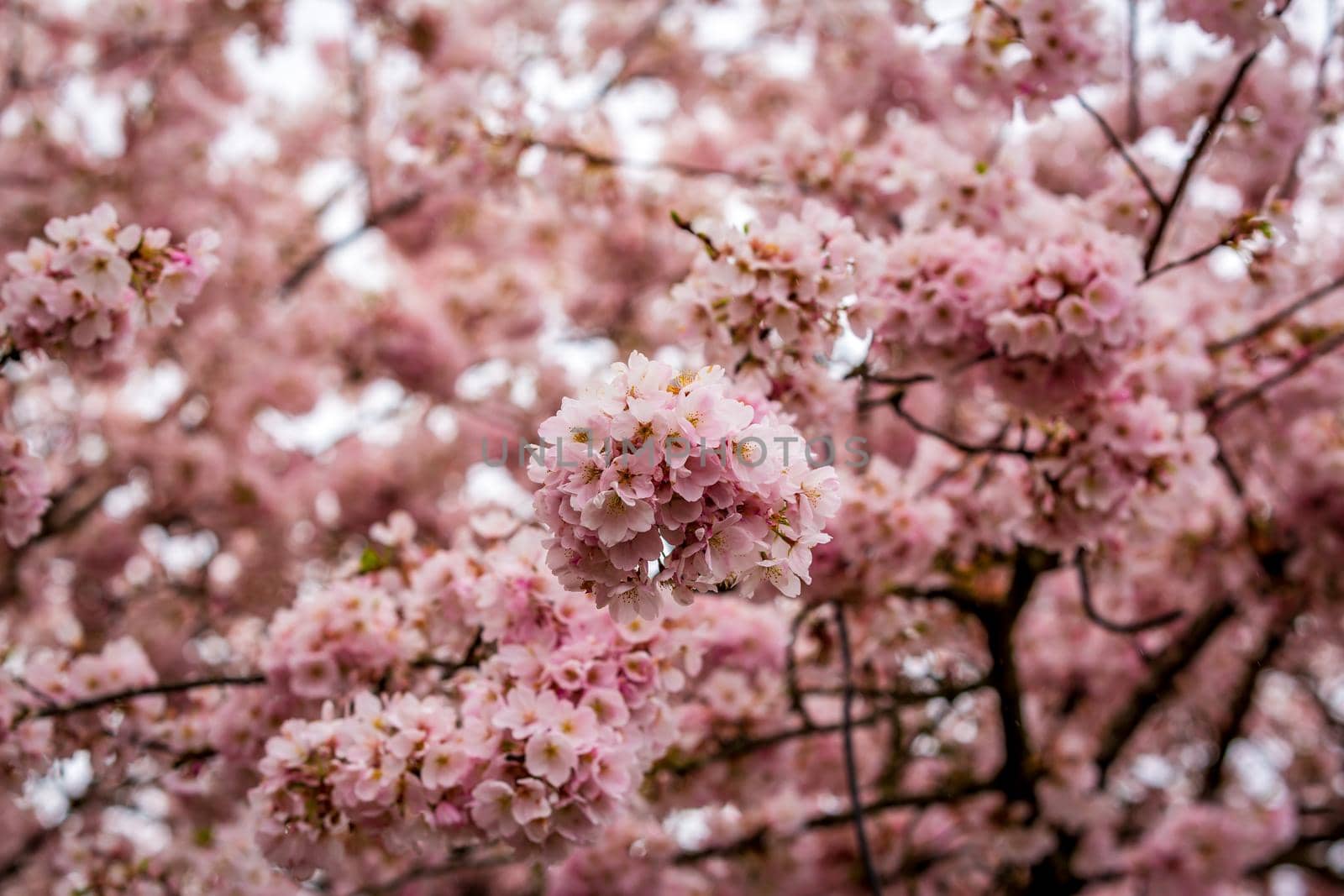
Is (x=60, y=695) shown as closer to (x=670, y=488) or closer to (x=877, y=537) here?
(x=670, y=488)

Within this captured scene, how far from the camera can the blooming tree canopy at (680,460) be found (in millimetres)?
2273

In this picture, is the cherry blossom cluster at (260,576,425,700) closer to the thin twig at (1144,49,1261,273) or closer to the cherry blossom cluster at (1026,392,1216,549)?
the cherry blossom cluster at (1026,392,1216,549)

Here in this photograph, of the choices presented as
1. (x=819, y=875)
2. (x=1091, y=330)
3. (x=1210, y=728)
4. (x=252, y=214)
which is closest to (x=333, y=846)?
(x=1091, y=330)

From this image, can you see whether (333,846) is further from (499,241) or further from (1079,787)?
(499,241)

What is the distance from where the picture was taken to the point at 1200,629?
4.73m

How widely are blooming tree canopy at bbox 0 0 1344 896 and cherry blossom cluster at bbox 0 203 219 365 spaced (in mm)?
14

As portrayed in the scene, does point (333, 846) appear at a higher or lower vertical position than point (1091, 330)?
lower

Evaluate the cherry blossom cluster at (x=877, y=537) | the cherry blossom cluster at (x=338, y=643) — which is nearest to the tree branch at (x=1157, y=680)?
the cherry blossom cluster at (x=877, y=537)

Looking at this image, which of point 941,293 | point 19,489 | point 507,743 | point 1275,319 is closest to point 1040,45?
point 941,293

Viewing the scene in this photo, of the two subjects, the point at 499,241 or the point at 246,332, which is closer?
the point at 246,332

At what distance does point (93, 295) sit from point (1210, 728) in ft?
21.3

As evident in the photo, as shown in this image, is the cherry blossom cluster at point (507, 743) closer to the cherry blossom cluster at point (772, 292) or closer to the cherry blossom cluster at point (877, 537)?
the cherry blossom cluster at point (772, 292)

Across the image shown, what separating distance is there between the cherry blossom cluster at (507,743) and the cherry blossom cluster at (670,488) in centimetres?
60

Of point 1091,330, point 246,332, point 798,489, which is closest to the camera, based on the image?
point 798,489
